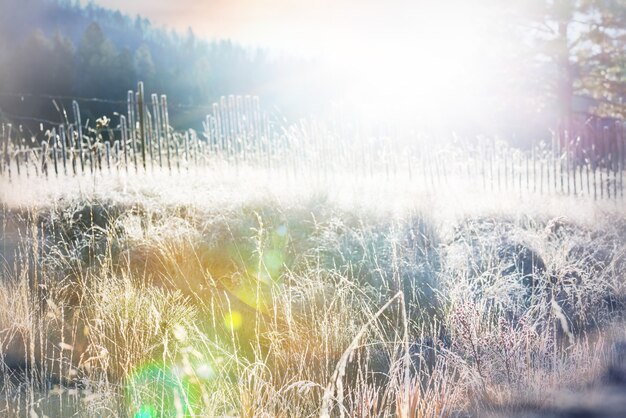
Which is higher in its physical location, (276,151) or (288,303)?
(276,151)

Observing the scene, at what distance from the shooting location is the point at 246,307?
169 inches

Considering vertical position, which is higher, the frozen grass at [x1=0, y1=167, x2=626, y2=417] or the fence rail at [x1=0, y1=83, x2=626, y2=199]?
the fence rail at [x1=0, y1=83, x2=626, y2=199]

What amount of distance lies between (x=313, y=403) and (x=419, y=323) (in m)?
1.38

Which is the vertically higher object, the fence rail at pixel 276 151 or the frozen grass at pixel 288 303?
the fence rail at pixel 276 151

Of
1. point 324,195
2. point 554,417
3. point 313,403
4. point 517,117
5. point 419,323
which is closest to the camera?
point 313,403

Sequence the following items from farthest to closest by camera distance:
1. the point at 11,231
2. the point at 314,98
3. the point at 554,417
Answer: the point at 314,98 → the point at 11,231 → the point at 554,417

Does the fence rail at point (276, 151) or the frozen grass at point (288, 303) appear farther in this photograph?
the fence rail at point (276, 151)

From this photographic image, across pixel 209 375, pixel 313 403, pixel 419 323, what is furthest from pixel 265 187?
pixel 313 403

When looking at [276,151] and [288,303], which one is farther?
[276,151]

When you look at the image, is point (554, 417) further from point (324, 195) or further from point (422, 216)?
point (324, 195)

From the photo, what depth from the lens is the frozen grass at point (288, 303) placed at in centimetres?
303

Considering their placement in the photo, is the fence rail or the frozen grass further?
the fence rail

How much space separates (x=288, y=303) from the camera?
11.0 ft

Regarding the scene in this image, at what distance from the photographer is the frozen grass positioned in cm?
303
